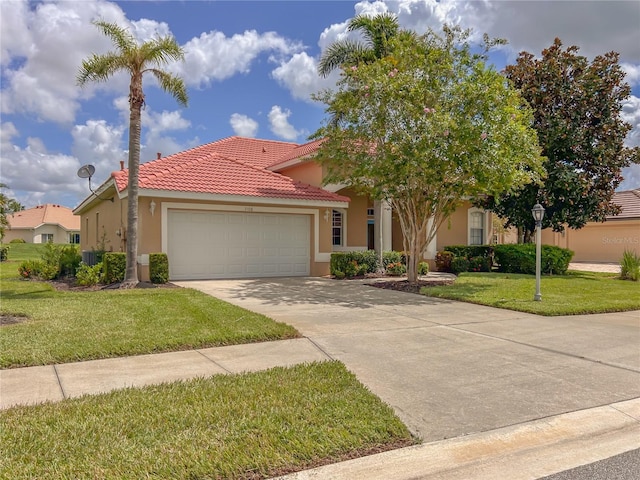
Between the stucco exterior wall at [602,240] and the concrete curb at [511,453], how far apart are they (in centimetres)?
3019

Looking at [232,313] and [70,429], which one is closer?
[70,429]

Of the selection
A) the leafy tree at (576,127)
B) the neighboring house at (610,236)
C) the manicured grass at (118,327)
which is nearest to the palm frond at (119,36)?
the manicured grass at (118,327)

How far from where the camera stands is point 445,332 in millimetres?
7895

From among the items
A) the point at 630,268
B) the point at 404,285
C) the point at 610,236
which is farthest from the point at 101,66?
the point at 610,236

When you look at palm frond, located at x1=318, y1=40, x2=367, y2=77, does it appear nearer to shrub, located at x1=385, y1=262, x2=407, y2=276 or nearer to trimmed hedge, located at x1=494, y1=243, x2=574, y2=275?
shrub, located at x1=385, y1=262, x2=407, y2=276

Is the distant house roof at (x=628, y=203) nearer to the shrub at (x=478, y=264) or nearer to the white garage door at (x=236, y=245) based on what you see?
the shrub at (x=478, y=264)

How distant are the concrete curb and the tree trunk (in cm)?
1077

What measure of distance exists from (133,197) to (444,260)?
13.2 meters

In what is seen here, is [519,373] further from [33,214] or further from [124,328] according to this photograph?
[33,214]

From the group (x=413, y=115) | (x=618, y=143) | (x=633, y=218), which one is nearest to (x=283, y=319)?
(x=413, y=115)

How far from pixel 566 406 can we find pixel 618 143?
18.3 metres

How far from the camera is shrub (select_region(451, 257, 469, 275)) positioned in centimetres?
1992

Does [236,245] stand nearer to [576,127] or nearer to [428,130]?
[428,130]

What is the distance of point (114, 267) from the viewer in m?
13.5
